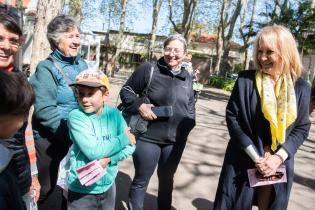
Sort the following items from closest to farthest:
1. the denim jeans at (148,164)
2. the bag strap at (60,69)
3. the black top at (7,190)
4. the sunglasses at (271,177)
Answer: the black top at (7,190)
the sunglasses at (271,177)
the bag strap at (60,69)
the denim jeans at (148,164)

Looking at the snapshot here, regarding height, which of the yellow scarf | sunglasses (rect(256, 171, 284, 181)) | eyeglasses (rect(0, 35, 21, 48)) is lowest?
sunglasses (rect(256, 171, 284, 181))

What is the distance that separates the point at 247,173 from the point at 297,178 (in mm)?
3421

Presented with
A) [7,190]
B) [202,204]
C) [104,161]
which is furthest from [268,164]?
[202,204]

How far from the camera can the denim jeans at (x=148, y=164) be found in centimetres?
326

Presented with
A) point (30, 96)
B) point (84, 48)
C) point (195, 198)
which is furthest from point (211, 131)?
point (84, 48)

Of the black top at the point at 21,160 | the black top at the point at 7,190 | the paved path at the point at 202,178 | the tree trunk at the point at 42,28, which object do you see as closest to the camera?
the black top at the point at 7,190

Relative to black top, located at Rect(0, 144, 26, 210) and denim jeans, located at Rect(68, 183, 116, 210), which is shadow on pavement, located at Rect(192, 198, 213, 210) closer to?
denim jeans, located at Rect(68, 183, 116, 210)

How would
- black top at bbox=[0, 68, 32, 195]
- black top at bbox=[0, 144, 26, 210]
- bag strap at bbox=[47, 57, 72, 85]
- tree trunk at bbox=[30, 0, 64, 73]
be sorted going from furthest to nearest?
tree trunk at bbox=[30, 0, 64, 73] < bag strap at bbox=[47, 57, 72, 85] < black top at bbox=[0, 68, 32, 195] < black top at bbox=[0, 144, 26, 210]

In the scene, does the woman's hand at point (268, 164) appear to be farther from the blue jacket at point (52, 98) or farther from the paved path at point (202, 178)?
the paved path at point (202, 178)

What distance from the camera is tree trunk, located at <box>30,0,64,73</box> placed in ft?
13.2

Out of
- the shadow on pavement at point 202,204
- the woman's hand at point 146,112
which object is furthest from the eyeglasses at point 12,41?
the shadow on pavement at point 202,204

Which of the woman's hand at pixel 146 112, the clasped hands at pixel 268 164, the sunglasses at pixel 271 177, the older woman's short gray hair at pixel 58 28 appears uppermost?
the older woman's short gray hair at pixel 58 28

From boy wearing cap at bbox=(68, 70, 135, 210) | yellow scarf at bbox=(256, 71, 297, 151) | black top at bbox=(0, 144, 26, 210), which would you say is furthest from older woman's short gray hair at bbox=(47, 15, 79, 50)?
black top at bbox=(0, 144, 26, 210)

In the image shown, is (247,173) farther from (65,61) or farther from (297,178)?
(297,178)
